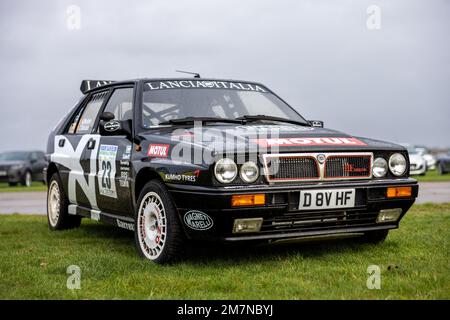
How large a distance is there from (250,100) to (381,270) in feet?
7.38

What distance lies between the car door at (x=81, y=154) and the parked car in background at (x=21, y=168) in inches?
588

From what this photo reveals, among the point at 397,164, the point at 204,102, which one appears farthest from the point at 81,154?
the point at 397,164

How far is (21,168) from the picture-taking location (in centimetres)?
2209

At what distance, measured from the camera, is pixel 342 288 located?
3.95 metres

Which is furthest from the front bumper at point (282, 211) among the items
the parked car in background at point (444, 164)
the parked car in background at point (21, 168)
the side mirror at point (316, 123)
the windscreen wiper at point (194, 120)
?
the parked car in background at point (444, 164)

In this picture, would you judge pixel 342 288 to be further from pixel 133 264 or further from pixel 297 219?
pixel 133 264

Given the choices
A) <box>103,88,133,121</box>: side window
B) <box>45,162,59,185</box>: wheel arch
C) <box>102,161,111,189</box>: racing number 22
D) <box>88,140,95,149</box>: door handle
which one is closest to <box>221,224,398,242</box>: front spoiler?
<box>102,161,111,189</box>: racing number 22

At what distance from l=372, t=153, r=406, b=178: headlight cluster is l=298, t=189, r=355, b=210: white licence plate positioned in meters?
0.38

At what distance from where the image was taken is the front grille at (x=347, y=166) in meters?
4.81

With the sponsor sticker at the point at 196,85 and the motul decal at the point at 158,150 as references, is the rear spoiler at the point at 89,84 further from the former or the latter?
the motul decal at the point at 158,150

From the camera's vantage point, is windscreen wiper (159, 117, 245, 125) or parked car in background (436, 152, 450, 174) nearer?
windscreen wiper (159, 117, 245, 125)

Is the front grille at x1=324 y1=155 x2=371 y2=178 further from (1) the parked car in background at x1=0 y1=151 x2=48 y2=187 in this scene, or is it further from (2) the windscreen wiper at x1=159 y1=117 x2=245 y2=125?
(1) the parked car in background at x1=0 y1=151 x2=48 y2=187

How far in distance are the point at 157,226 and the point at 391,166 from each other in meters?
1.97

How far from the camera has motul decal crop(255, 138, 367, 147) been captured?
4.67 meters
